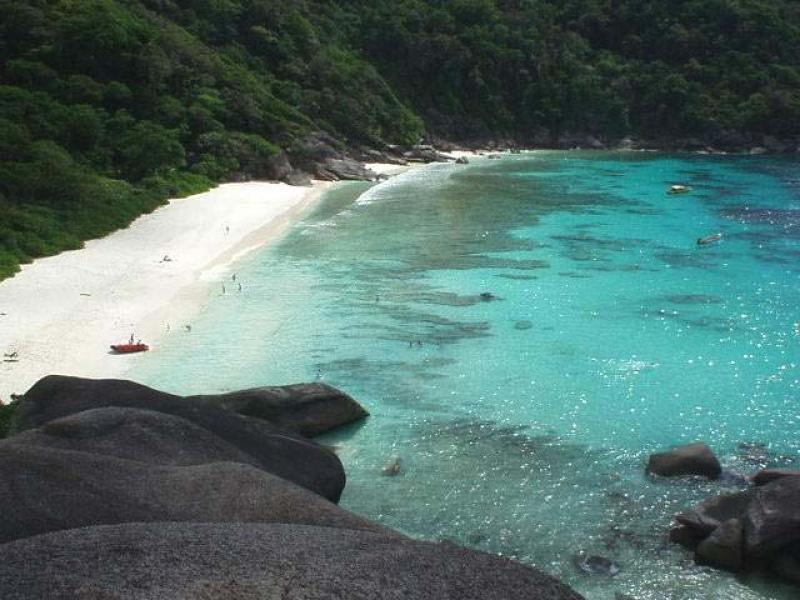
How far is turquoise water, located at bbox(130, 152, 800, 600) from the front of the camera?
14094 millimetres

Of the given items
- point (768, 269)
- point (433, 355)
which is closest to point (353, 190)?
point (768, 269)

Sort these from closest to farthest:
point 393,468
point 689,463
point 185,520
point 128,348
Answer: point 185,520 → point 689,463 → point 393,468 → point 128,348

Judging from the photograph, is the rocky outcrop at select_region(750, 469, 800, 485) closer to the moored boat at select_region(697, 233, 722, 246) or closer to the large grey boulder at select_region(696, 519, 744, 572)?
the large grey boulder at select_region(696, 519, 744, 572)

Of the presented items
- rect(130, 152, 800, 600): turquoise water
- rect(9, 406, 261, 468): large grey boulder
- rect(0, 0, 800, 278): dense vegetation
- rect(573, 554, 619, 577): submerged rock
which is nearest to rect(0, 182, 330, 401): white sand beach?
rect(130, 152, 800, 600): turquoise water

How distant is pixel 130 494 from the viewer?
9266 mm

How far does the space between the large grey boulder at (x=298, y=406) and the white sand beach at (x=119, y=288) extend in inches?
209

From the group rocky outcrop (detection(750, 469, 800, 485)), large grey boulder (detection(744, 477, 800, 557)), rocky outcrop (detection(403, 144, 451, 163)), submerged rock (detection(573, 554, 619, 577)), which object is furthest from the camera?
rocky outcrop (detection(403, 144, 451, 163))

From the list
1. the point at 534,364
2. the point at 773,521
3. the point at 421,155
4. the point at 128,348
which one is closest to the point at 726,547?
the point at 773,521

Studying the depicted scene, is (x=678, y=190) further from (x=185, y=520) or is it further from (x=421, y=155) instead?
(x=185, y=520)

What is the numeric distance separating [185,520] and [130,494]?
0.79 meters

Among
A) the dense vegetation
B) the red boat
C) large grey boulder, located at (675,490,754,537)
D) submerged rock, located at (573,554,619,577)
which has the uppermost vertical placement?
the dense vegetation

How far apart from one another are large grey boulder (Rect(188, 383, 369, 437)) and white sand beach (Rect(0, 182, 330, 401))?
5300mm

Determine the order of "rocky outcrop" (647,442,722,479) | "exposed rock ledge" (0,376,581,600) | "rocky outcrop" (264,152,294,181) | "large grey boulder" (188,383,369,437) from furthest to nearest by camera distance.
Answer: "rocky outcrop" (264,152,294,181)
"large grey boulder" (188,383,369,437)
"rocky outcrop" (647,442,722,479)
"exposed rock ledge" (0,376,581,600)

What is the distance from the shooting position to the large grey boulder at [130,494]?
27.9 ft
